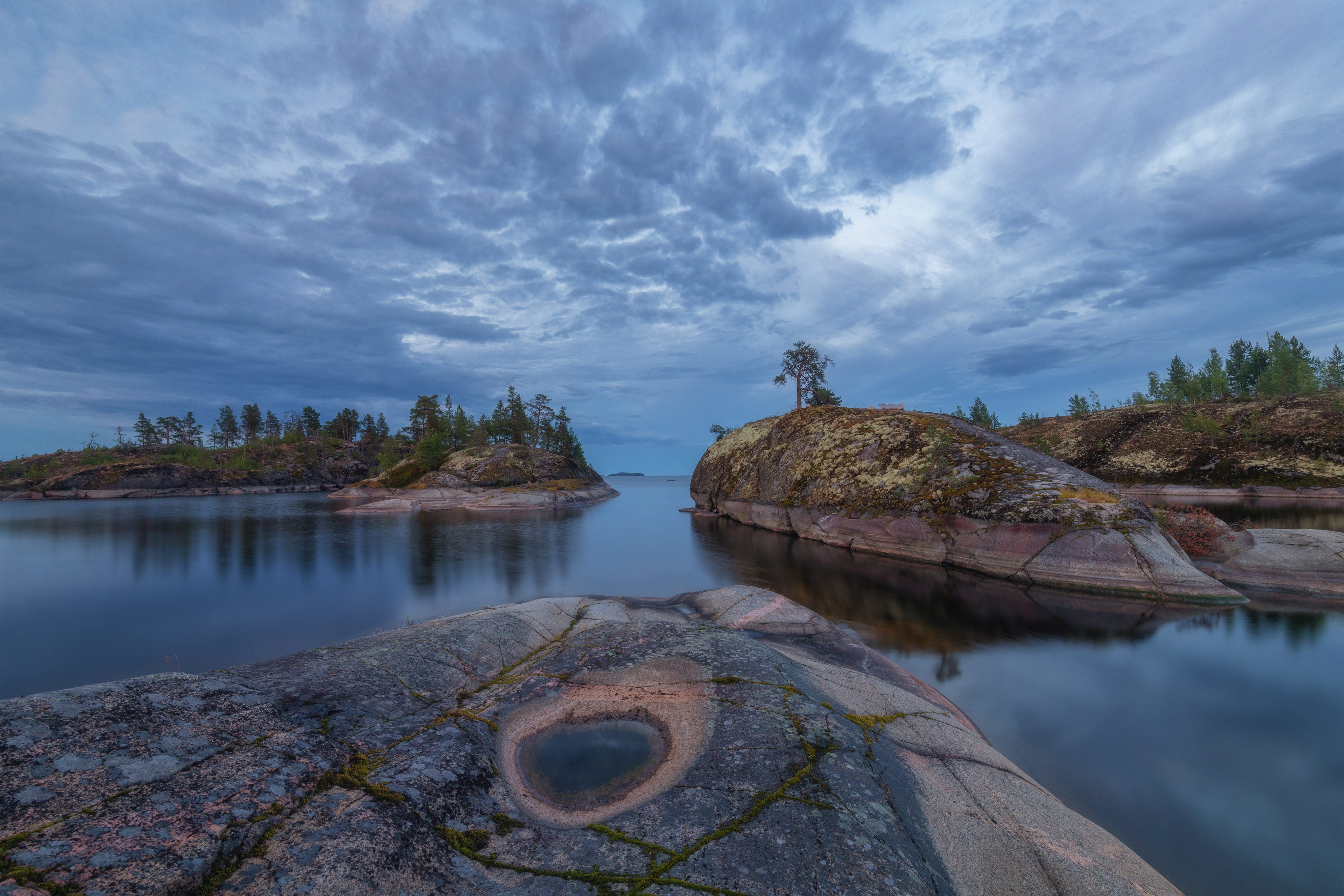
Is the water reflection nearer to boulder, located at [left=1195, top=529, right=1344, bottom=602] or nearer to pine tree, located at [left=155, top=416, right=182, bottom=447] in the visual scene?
boulder, located at [left=1195, top=529, right=1344, bottom=602]

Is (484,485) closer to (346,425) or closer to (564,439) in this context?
(564,439)

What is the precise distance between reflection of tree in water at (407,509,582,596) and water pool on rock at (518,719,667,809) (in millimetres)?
14454

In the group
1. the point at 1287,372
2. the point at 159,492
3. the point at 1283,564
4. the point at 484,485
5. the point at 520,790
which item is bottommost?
the point at 1283,564

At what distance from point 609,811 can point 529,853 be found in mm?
1067

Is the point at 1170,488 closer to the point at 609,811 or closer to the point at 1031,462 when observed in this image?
the point at 1031,462

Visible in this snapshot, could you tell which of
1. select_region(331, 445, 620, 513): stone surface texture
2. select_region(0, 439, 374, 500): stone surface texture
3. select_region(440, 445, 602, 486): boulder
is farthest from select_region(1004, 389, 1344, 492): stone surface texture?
select_region(0, 439, 374, 500): stone surface texture

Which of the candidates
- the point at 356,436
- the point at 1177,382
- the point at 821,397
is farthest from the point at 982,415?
the point at 356,436

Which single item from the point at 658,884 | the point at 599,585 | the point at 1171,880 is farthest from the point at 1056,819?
the point at 599,585

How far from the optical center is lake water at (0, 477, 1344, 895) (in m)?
7.71

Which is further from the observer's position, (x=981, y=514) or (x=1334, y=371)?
(x=1334, y=371)

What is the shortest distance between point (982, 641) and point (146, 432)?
183m

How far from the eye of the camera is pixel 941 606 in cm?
1753

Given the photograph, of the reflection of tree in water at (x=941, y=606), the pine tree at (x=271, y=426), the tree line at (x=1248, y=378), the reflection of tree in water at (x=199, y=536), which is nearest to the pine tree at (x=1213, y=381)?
the tree line at (x=1248, y=378)

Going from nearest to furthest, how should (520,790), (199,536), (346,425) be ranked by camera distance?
(520,790)
(199,536)
(346,425)
